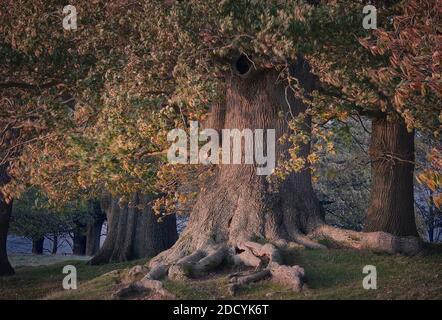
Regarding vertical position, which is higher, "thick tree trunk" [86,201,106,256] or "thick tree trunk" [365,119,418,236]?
"thick tree trunk" [365,119,418,236]

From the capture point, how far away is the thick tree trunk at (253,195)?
17953 millimetres

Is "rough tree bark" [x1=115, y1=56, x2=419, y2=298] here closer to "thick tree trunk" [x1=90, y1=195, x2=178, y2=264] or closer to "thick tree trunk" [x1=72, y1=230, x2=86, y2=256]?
"thick tree trunk" [x1=90, y1=195, x2=178, y2=264]

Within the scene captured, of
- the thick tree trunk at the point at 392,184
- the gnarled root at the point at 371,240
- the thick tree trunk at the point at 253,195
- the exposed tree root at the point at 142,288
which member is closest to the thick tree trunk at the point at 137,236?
the thick tree trunk at the point at 253,195

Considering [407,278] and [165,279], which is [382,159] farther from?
[165,279]

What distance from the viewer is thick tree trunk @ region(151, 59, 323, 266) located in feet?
58.9

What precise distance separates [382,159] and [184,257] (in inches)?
285

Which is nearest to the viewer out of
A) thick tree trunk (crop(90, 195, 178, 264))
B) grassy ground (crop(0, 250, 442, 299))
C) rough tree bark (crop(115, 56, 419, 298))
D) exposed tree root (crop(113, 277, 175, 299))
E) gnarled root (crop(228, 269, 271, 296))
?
grassy ground (crop(0, 250, 442, 299))

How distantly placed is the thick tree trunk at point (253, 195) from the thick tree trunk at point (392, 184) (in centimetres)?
271

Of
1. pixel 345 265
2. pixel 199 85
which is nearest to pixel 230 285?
pixel 345 265

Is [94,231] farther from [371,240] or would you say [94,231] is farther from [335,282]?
[335,282]

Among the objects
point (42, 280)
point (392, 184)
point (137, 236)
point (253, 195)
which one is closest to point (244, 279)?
point (253, 195)

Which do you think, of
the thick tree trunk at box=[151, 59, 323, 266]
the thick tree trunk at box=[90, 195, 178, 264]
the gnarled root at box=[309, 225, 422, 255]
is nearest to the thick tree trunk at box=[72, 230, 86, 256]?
the thick tree trunk at box=[90, 195, 178, 264]

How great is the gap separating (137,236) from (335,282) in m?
14.6

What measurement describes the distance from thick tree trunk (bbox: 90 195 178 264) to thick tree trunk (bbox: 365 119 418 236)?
10257mm
